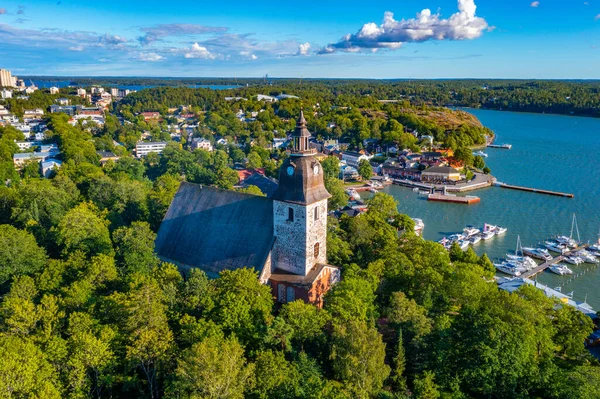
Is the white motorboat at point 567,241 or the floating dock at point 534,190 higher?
the floating dock at point 534,190

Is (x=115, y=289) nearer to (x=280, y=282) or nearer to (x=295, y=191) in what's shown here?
(x=280, y=282)

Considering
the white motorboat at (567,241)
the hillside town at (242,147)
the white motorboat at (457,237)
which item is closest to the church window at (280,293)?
the white motorboat at (457,237)

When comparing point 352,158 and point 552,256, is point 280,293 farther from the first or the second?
point 352,158

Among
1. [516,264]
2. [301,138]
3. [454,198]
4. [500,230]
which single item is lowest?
[516,264]

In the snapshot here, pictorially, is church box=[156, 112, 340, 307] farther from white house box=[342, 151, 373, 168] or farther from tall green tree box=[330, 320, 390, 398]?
white house box=[342, 151, 373, 168]

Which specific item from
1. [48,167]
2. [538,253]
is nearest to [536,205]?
[538,253]

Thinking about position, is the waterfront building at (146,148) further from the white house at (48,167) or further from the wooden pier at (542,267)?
the wooden pier at (542,267)

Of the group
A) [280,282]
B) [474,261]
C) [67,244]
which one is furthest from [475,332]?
[67,244]
